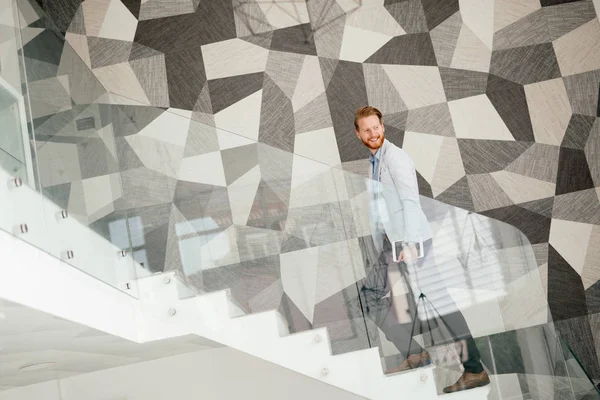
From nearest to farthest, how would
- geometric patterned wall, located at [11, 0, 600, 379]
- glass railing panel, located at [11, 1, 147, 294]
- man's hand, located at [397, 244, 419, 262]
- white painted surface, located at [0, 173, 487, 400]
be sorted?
glass railing panel, located at [11, 1, 147, 294] < white painted surface, located at [0, 173, 487, 400] < man's hand, located at [397, 244, 419, 262] < geometric patterned wall, located at [11, 0, 600, 379]

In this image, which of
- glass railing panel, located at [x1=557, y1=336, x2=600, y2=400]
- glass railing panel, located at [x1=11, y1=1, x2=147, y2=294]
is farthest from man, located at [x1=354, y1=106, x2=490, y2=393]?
glass railing panel, located at [x1=11, y1=1, x2=147, y2=294]

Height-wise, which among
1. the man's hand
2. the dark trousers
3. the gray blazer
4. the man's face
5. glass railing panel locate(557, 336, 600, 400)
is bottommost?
glass railing panel locate(557, 336, 600, 400)

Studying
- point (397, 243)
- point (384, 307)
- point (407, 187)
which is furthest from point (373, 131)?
point (384, 307)

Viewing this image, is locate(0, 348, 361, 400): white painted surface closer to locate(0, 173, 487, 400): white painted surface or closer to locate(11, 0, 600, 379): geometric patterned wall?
locate(11, 0, 600, 379): geometric patterned wall

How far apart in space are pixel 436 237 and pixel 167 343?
197cm

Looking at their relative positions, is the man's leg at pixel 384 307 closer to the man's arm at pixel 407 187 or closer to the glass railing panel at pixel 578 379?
the man's arm at pixel 407 187

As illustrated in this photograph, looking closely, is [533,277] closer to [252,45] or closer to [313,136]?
[313,136]

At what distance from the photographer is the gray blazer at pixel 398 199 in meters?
3.49

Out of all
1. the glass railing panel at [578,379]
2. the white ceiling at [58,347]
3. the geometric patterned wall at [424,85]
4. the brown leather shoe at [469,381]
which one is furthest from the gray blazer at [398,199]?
the geometric patterned wall at [424,85]

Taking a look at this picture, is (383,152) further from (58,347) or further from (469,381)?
(58,347)

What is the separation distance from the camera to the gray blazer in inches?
137

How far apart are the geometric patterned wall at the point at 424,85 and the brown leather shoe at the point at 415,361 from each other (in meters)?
2.09

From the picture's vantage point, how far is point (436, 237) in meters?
3.58

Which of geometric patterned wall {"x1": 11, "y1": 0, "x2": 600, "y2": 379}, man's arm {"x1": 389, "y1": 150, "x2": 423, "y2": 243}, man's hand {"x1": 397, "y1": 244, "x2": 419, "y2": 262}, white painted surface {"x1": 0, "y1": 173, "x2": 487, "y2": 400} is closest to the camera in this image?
white painted surface {"x1": 0, "y1": 173, "x2": 487, "y2": 400}
